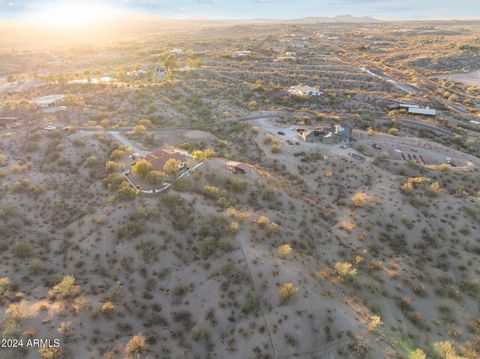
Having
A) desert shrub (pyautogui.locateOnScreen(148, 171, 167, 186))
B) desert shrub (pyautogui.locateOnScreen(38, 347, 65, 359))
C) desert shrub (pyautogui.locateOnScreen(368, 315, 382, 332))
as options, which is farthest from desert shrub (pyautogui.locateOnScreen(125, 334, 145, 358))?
desert shrub (pyautogui.locateOnScreen(148, 171, 167, 186))

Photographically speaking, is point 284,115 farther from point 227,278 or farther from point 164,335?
point 164,335

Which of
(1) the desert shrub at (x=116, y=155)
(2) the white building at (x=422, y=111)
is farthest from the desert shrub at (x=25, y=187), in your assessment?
(2) the white building at (x=422, y=111)

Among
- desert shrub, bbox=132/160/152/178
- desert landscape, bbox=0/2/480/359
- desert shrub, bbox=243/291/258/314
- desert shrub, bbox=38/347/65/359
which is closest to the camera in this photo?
desert shrub, bbox=38/347/65/359

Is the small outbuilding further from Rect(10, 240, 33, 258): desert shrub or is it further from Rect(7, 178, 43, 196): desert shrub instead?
Rect(10, 240, 33, 258): desert shrub

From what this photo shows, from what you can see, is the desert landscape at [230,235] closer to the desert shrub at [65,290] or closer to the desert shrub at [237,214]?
the desert shrub at [65,290]

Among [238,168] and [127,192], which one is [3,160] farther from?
[238,168]

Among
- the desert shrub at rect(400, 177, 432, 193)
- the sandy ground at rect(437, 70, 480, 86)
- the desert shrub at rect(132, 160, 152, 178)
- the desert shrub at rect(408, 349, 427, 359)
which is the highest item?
the desert shrub at rect(132, 160, 152, 178)

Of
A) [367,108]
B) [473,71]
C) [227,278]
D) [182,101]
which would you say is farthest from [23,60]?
[473,71]
